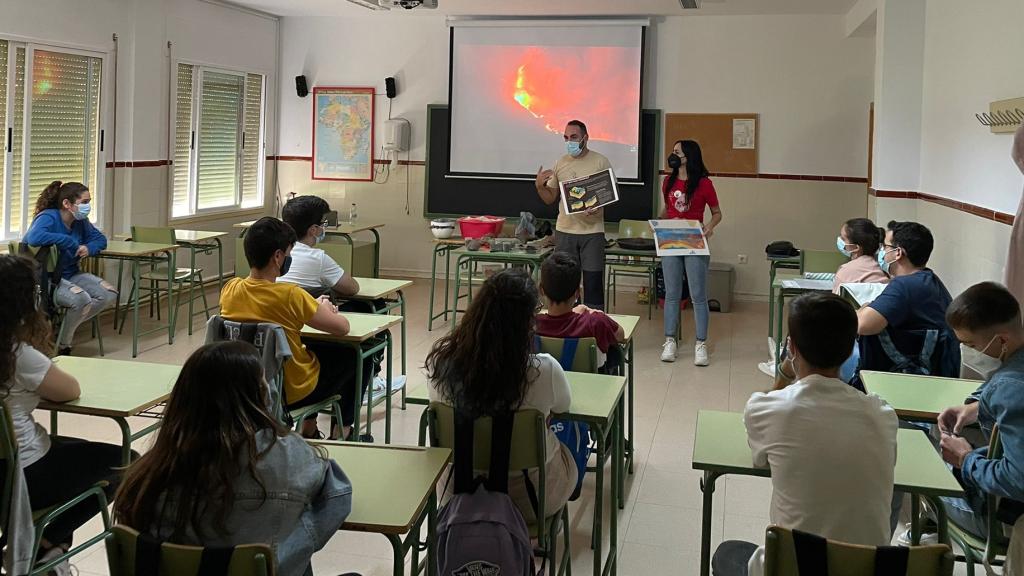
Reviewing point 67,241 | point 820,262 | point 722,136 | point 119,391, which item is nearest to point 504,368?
point 119,391

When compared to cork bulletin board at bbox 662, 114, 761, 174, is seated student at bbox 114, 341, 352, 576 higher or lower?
lower

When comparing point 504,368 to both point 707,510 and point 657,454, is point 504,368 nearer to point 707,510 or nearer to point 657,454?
point 707,510

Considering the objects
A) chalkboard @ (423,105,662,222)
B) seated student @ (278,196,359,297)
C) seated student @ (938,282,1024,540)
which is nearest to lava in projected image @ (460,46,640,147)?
chalkboard @ (423,105,662,222)

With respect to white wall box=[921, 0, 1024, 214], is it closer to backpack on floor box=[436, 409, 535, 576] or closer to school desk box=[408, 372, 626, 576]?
school desk box=[408, 372, 626, 576]

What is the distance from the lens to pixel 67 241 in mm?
5695

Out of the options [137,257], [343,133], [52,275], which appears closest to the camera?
[52,275]

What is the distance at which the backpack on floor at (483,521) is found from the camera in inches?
89.2

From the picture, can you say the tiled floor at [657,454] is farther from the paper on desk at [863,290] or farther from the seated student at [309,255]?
the paper on desk at [863,290]

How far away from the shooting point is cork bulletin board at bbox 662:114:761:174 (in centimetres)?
867

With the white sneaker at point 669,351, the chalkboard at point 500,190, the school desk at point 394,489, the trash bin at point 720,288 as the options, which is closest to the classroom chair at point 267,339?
the school desk at point 394,489

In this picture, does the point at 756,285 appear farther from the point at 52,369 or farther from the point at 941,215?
the point at 52,369

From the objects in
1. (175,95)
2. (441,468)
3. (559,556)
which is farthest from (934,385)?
(175,95)

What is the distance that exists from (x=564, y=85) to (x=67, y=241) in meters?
4.95

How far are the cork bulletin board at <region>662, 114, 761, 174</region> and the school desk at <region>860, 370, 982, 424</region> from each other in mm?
5754
